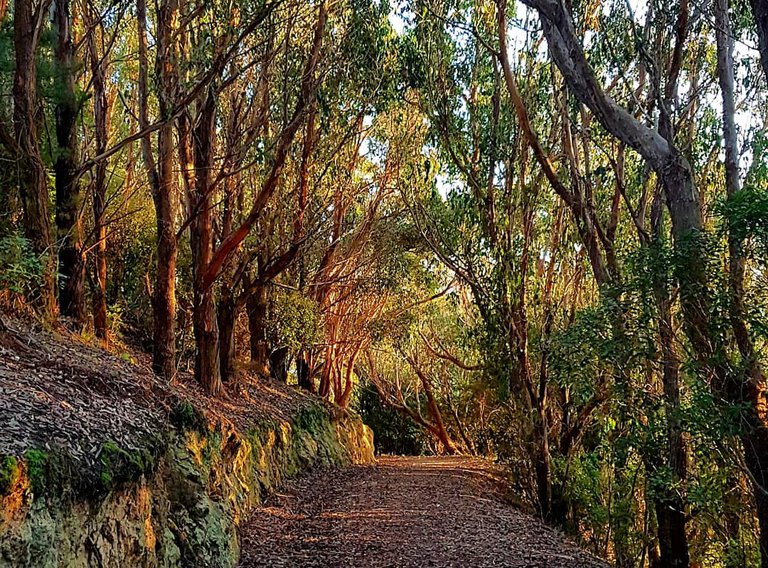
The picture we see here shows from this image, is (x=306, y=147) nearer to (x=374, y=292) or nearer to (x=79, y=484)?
(x=374, y=292)

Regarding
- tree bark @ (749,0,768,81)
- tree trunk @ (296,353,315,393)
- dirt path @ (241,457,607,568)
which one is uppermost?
tree bark @ (749,0,768,81)

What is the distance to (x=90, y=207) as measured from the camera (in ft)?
39.4

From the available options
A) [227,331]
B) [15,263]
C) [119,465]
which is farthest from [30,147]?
[227,331]

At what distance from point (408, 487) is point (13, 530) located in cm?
1087

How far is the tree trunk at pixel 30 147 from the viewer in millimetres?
7984

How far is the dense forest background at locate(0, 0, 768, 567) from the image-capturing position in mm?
6965

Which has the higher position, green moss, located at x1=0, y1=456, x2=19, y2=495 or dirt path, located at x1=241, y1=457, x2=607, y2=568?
green moss, located at x1=0, y1=456, x2=19, y2=495

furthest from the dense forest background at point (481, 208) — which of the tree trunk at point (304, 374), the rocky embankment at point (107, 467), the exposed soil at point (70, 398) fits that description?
the tree trunk at point (304, 374)

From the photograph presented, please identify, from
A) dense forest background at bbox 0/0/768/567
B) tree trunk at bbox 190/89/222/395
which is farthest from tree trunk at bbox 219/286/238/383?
tree trunk at bbox 190/89/222/395

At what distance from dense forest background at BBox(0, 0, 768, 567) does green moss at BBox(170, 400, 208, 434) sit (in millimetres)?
1656

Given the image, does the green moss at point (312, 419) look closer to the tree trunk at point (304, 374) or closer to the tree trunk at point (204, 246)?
the tree trunk at point (304, 374)

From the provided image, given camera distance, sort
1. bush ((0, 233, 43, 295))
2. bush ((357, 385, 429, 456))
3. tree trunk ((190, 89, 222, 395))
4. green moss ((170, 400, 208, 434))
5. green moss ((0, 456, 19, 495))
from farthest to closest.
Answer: bush ((357, 385, 429, 456)), tree trunk ((190, 89, 222, 395)), green moss ((170, 400, 208, 434)), bush ((0, 233, 43, 295)), green moss ((0, 456, 19, 495))

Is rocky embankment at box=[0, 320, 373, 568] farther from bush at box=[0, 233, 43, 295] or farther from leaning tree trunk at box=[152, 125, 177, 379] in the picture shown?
leaning tree trunk at box=[152, 125, 177, 379]

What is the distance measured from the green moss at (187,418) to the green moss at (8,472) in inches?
139
